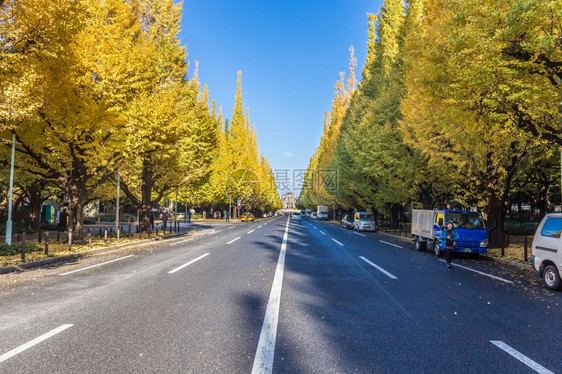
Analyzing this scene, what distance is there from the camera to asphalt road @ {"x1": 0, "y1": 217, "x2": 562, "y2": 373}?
12.1ft

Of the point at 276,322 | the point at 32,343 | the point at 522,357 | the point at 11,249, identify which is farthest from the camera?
the point at 11,249

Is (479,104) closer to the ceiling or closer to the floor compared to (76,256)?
closer to the ceiling

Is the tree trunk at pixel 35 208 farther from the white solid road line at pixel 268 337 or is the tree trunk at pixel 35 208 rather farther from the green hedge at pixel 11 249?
the white solid road line at pixel 268 337

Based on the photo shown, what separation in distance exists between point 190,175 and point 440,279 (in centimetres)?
2069

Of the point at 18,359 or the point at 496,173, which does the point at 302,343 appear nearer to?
the point at 18,359

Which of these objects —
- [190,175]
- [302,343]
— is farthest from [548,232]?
[190,175]

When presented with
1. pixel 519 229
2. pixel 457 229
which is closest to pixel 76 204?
pixel 457 229

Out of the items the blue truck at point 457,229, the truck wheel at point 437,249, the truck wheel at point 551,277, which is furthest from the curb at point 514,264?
the truck wheel at point 551,277

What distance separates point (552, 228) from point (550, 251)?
613mm

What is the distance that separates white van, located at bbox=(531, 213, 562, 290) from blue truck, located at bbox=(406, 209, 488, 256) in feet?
14.2

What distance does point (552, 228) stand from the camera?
27.5ft

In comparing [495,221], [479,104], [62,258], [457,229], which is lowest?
[62,258]

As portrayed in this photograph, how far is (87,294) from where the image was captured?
6742 mm

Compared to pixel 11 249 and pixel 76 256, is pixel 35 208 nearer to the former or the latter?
pixel 11 249
